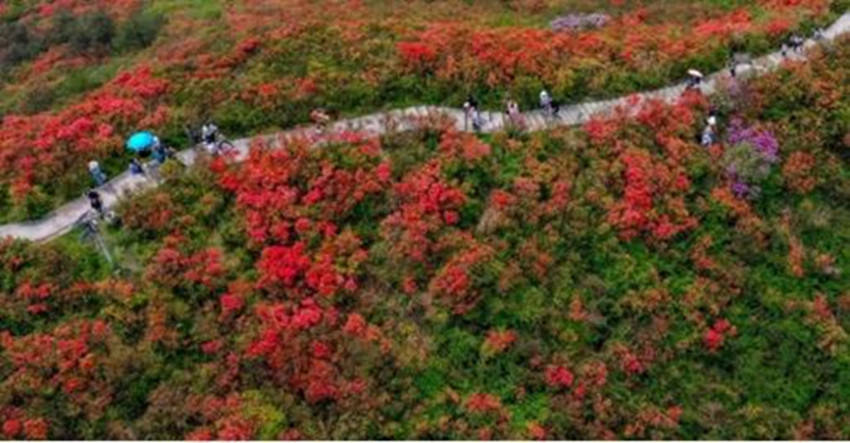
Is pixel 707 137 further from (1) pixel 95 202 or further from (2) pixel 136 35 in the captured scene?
(2) pixel 136 35

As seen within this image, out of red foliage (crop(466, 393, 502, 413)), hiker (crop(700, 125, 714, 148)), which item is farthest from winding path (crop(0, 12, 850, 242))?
red foliage (crop(466, 393, 502, 413))

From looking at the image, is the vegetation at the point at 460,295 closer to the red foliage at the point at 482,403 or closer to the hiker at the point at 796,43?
the red foliage at the point at 482,403

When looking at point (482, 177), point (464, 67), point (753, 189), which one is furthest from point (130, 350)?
point (753, 189)

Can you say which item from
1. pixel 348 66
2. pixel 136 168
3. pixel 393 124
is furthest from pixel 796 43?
pixel 136 168

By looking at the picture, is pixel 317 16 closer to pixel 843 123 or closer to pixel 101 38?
pixel 101 38

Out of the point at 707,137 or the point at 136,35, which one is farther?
the point at 136,35

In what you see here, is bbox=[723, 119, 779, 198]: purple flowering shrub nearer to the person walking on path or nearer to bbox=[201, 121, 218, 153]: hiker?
the person walking on path
